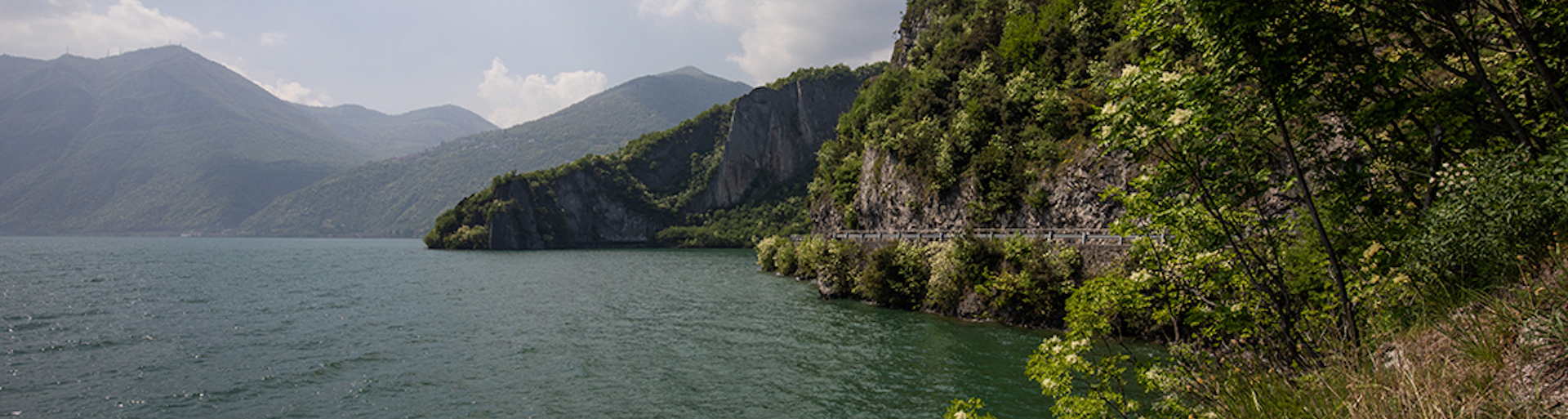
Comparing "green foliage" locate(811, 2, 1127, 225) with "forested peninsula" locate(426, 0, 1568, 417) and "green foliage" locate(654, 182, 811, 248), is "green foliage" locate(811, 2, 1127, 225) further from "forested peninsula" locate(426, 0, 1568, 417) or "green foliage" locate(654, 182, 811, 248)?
"green foliage" locate(654, 182, 811, 248)

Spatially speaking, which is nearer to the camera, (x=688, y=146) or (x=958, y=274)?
(x=958, y=274)

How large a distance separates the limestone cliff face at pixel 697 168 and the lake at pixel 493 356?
117m

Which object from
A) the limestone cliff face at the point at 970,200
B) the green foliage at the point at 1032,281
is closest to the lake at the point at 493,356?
the green foliage at the point at 1032,281

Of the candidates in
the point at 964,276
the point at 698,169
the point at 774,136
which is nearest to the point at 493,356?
the point at 964,276

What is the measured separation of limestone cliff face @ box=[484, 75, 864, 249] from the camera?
158 meters

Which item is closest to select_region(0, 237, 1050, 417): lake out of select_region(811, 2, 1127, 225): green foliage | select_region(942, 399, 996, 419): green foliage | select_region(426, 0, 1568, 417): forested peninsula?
select_region(426, 0, 1568, 417): forested peninsula

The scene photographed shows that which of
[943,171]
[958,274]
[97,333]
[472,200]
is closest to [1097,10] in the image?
[943,171]

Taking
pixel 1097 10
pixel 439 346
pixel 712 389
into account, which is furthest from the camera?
pixel 1097 10

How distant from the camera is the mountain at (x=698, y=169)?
6122 inches

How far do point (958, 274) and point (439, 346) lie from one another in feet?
73.0

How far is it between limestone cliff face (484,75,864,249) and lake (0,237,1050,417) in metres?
117

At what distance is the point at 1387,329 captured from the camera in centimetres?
558

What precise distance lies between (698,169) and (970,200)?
154736 millimetres

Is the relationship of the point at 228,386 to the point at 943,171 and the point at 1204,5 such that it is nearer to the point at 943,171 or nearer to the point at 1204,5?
the point at 1204,5
